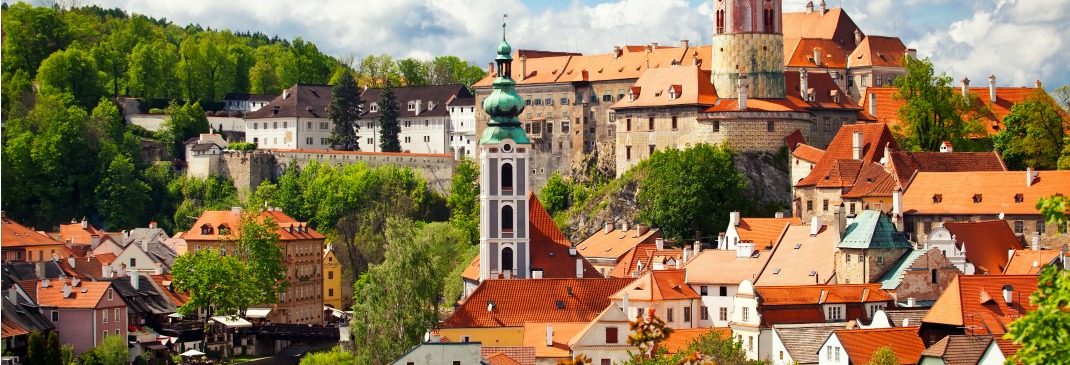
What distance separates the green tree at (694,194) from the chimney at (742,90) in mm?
2812

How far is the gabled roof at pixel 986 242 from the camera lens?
64.6 meters

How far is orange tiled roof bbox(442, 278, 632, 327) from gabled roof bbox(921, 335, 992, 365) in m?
16.9

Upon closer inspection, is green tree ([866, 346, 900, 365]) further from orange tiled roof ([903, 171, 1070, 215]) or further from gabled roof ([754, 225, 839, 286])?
orange tiled roof ([903, 171, 1070, 215])

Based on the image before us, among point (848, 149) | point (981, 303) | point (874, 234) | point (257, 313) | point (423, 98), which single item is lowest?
point (257, 313)

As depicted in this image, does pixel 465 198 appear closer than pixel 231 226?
No

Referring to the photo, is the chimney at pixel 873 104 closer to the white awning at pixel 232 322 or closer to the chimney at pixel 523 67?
the chimney at pixel 523 67

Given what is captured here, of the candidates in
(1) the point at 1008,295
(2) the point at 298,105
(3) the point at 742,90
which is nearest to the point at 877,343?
(1) the point at 1008,295

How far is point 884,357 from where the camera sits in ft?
158

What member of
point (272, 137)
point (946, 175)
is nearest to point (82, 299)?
point (946, 175)

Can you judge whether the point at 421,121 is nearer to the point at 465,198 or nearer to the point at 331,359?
the point at 465,198

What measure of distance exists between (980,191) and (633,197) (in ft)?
75.7

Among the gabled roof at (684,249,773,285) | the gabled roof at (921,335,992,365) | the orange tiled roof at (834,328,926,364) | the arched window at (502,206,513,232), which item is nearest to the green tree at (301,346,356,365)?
the arched window at (502,206,513,232)

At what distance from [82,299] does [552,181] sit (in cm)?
3380

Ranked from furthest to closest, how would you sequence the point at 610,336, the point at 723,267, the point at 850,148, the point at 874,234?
the point at 850,148
the point at 723,267
the point at 874,234
the point at 610,336
